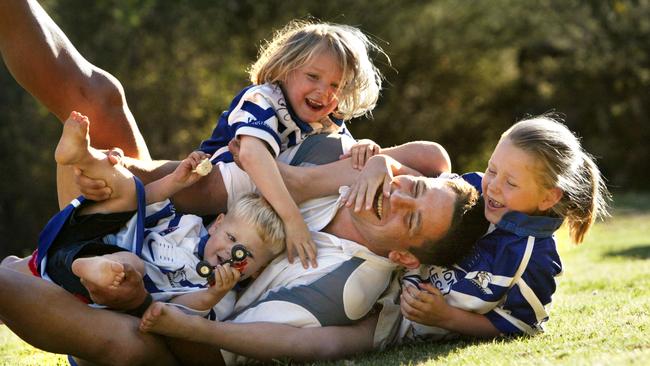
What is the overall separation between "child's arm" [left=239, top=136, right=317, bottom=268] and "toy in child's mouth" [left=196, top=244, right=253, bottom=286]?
0.74 ft

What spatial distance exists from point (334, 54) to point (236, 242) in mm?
1235

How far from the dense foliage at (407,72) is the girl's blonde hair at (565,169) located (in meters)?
10.0

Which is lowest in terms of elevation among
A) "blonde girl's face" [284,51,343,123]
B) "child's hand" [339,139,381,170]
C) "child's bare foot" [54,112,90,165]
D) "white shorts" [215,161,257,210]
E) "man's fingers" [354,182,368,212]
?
"white shorts" [215,161,257,210]

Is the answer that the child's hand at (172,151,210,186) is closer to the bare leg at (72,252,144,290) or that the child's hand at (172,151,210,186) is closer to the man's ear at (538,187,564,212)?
the bare leg at (72,252,144,290)

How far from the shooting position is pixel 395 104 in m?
16.9

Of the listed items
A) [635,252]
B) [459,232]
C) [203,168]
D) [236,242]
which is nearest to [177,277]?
[236,242]

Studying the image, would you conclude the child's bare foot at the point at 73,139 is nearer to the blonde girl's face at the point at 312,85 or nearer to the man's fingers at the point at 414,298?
the blonde girl's face at the point at 312,85

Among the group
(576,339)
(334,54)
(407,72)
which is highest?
(334,54)

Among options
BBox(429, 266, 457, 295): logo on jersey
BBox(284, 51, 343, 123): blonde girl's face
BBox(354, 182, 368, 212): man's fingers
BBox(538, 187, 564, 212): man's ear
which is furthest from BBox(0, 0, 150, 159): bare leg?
BBox(538, 187, 564, 212): man's ear

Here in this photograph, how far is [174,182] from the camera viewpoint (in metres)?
3.99

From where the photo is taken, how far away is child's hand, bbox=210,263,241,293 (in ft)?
11.4

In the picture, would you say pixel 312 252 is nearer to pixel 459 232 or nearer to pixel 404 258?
pixel 404 258

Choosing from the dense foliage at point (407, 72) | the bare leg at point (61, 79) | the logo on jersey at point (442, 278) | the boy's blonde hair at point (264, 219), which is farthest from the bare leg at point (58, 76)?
the dense foliage at point (407, 72)

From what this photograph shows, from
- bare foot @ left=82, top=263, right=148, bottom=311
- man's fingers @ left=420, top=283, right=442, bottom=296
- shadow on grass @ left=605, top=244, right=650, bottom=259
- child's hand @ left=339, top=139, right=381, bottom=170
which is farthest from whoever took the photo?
shadow on grass @ left=605, top=244, right=650, bottom=259
